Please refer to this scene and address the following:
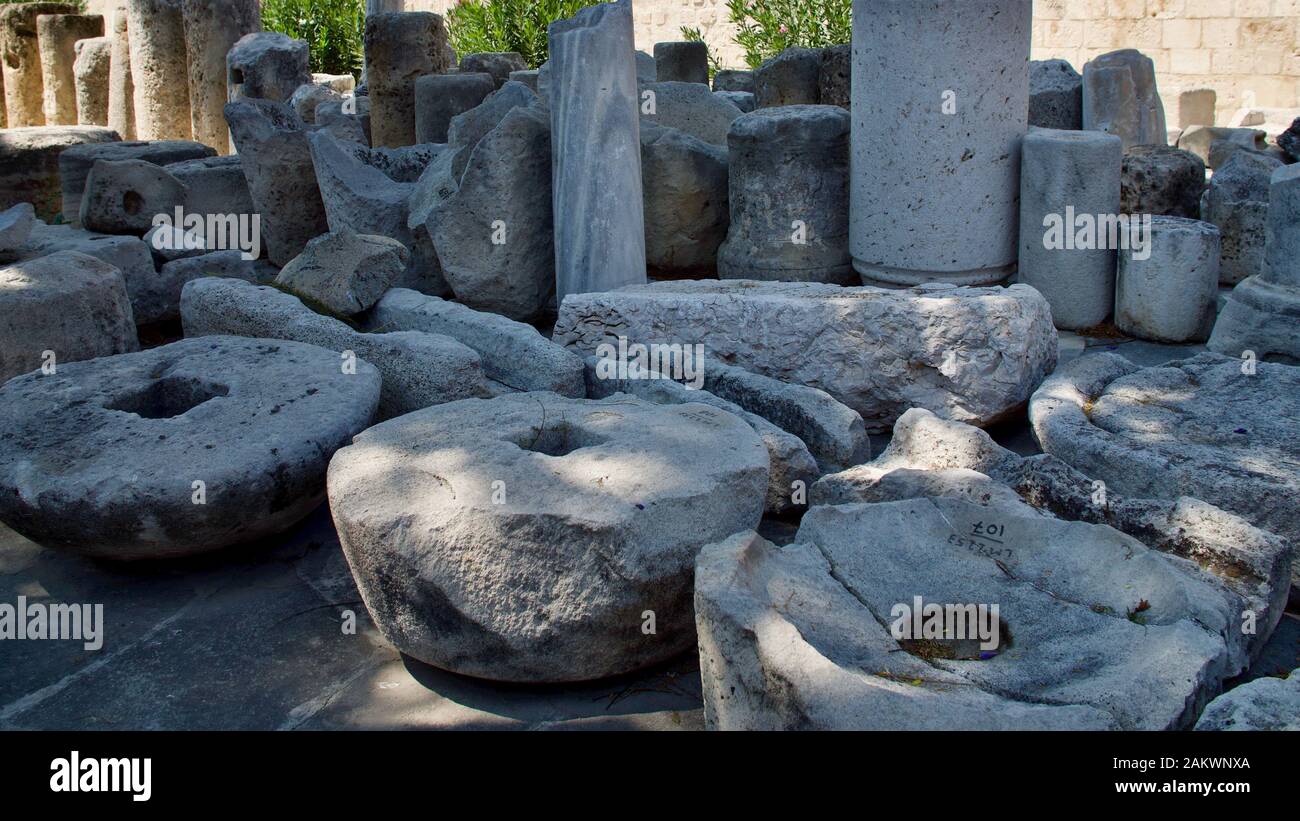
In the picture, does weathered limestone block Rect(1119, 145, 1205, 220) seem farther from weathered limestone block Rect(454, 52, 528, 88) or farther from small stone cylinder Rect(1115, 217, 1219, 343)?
weathered limestone block Rect(454, 52, 528, 88)

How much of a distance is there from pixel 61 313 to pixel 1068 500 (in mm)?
3795

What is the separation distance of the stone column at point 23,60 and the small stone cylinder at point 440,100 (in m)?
8.42

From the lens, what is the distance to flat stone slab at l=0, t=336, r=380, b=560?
11.4 feet

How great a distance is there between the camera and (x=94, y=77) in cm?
1348

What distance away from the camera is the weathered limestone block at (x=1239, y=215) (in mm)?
6168

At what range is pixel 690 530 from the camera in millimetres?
3059

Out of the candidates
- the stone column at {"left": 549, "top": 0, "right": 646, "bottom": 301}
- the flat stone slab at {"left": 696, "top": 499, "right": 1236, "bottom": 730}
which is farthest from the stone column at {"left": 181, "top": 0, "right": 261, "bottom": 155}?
the flat stone slab at {"left": 696, "top": 499, "right": 1236, "bottom": 730}

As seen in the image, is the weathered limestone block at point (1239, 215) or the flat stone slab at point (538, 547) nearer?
the flat stone slab at point (538, 547)

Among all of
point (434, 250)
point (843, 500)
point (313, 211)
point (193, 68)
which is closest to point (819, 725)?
point (843, 500)

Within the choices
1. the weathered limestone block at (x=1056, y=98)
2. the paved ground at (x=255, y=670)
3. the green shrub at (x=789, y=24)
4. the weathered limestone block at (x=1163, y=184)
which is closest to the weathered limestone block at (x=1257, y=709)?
the paved ground at (x=255, y=670)

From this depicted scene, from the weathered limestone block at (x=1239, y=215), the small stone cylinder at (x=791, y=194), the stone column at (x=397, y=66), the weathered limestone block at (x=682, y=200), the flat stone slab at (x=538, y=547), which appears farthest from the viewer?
the stone column at (x=397, y=66)

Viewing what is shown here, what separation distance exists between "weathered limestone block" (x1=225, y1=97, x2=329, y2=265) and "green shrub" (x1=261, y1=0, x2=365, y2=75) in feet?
32.1

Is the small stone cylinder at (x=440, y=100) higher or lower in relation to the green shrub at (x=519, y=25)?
lower

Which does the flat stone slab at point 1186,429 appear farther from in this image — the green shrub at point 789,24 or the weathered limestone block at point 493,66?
the green shrub at point 789,24
